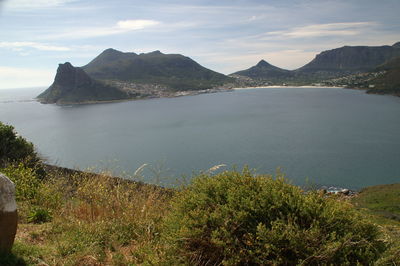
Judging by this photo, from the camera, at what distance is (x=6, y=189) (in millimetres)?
3412

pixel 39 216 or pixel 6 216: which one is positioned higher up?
pixel 6 216

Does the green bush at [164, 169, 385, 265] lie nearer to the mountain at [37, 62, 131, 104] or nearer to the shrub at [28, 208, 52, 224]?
the shrub at [28, 208, 52, 224]

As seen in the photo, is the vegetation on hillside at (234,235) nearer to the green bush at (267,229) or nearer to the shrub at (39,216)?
the green bush at (267,229)

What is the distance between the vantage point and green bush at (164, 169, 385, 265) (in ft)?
9.32

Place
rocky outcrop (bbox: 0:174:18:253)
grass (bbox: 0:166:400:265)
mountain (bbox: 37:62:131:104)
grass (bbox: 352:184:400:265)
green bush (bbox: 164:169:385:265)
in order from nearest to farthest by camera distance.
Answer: green bush (bbox: 164:169:385:265), rocky outcrop (bbox: 0:174:18:253), grass (bbox: 0:166:400:265), grass (bbox: 352:184:400:265), mountain (bbox: 37:62:131:104)

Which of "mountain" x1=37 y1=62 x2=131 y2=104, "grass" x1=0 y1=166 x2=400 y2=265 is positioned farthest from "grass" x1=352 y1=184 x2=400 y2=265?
"mountain" x1=37 y1=62 x2=131 y2=104

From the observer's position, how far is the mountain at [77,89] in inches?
5650

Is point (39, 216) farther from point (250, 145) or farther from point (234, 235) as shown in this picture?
point (250, 145)

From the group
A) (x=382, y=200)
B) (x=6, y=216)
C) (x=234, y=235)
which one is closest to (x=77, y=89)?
(x=382, y=200)

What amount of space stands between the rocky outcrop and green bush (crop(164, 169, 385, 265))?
1.79 meters

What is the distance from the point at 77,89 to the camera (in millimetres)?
149875

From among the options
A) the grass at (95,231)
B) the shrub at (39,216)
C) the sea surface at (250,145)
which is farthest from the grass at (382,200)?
the shrub at (39,216)

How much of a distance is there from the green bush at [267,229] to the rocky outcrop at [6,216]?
1.79m

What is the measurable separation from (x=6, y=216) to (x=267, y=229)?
115 inches
